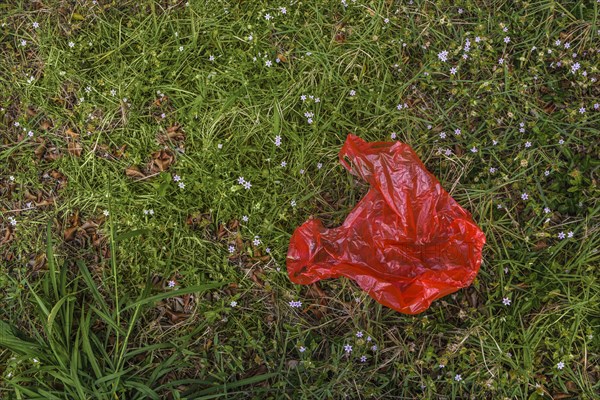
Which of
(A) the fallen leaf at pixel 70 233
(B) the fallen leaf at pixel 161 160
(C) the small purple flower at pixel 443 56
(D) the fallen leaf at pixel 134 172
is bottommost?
(A) the fallen leaf at pixel 70 233

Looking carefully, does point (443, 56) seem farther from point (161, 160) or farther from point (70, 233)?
point (70, 233)

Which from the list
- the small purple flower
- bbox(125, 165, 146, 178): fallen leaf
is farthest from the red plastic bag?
bbox(125, 165, 146, 178): fallen leaf

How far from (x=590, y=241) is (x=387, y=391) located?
129 cm

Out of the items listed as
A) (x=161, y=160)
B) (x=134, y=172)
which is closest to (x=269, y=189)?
(x=161, y=160)

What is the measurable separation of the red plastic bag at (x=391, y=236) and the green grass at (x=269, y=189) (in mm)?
130

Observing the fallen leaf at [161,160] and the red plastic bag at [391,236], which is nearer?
the red plastic bag at [391,236]

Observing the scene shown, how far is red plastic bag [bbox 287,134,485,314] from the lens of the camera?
2314mm

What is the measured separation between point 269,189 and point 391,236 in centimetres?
71

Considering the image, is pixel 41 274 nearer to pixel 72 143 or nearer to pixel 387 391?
pixel 72 143

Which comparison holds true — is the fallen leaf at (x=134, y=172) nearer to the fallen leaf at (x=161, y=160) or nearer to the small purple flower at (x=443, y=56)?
the fallen leaf at (x=161, y=160)

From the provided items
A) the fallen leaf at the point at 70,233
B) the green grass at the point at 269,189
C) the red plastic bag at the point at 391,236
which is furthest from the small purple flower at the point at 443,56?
the fallen leaf at the point at 70,233

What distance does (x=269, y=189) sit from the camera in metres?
2.56

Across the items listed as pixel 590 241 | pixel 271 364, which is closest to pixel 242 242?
pixel 271 364

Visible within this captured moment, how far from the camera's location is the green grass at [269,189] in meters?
2.36
